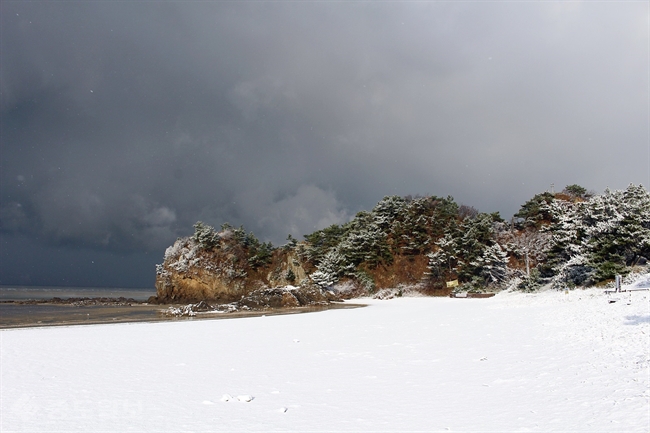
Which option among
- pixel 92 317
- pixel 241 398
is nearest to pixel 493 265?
pixel 92 317

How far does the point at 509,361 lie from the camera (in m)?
10.2

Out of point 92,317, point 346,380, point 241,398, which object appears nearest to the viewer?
point 241,398

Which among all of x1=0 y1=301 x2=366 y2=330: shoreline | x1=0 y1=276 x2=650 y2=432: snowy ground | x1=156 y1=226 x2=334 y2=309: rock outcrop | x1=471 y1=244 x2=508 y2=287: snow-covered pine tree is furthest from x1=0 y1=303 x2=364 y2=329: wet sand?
x1=156 y1=226 x2=334 y2=309: rock outcrop

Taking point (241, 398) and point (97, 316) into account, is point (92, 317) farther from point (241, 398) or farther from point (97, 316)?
point (241, 398)

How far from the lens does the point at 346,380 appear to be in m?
9.21

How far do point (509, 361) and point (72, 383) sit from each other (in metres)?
10.8

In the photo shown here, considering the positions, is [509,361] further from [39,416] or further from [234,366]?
[39,416]

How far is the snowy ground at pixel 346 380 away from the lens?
21.2 feet

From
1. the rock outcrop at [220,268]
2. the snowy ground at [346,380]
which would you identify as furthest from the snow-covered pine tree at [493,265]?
the snowy ground at [346,380]

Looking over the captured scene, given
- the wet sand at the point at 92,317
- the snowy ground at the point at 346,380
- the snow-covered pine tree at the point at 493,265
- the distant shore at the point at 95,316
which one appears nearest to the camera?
the snowy ground at the point at 346,380

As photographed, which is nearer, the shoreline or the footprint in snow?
the footprint in snow

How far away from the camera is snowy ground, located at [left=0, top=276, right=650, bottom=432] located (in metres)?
6.45

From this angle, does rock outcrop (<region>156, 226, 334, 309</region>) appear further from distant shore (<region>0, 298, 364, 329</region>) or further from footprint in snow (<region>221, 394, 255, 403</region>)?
footprint in snow (<region>221, 394, 255, 403</region>)

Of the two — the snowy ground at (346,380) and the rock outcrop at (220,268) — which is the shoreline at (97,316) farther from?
the rock outcrop at (220,268)
